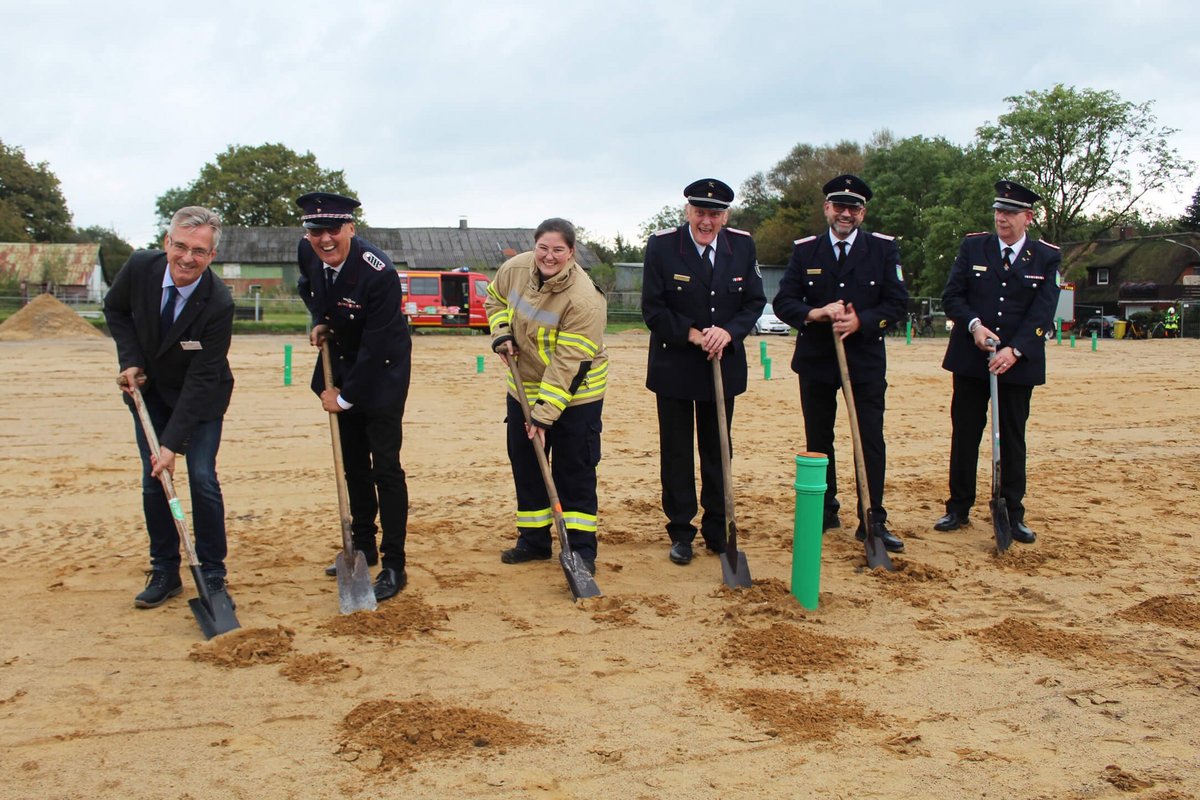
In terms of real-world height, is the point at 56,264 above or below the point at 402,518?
above

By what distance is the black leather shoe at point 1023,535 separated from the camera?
19.9ft

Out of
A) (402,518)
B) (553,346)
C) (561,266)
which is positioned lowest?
(402,518)

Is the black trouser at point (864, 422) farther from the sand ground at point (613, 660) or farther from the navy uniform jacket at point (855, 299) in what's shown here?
the sand ground at point (613, 660)

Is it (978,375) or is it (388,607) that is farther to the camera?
(978,375)

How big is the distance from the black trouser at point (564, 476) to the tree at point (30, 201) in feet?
216

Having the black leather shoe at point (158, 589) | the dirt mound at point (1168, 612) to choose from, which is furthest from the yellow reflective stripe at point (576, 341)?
the dirt mound at point (1168, 612)

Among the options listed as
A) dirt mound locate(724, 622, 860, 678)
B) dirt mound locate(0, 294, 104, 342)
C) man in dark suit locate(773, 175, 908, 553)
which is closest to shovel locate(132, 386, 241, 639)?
dirt mound locate(724, 622, 860, 678)

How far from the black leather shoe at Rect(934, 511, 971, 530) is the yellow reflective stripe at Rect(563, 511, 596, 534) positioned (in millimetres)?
2383

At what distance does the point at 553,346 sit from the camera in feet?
18.0

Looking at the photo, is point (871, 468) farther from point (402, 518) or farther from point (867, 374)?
point (402, 518)

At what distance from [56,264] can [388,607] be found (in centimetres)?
5037

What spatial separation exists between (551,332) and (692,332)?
0.80 metres

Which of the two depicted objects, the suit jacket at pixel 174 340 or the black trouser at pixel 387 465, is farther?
the black trouser at pixel 387 465

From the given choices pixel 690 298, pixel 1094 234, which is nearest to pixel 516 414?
pixel 690 298
